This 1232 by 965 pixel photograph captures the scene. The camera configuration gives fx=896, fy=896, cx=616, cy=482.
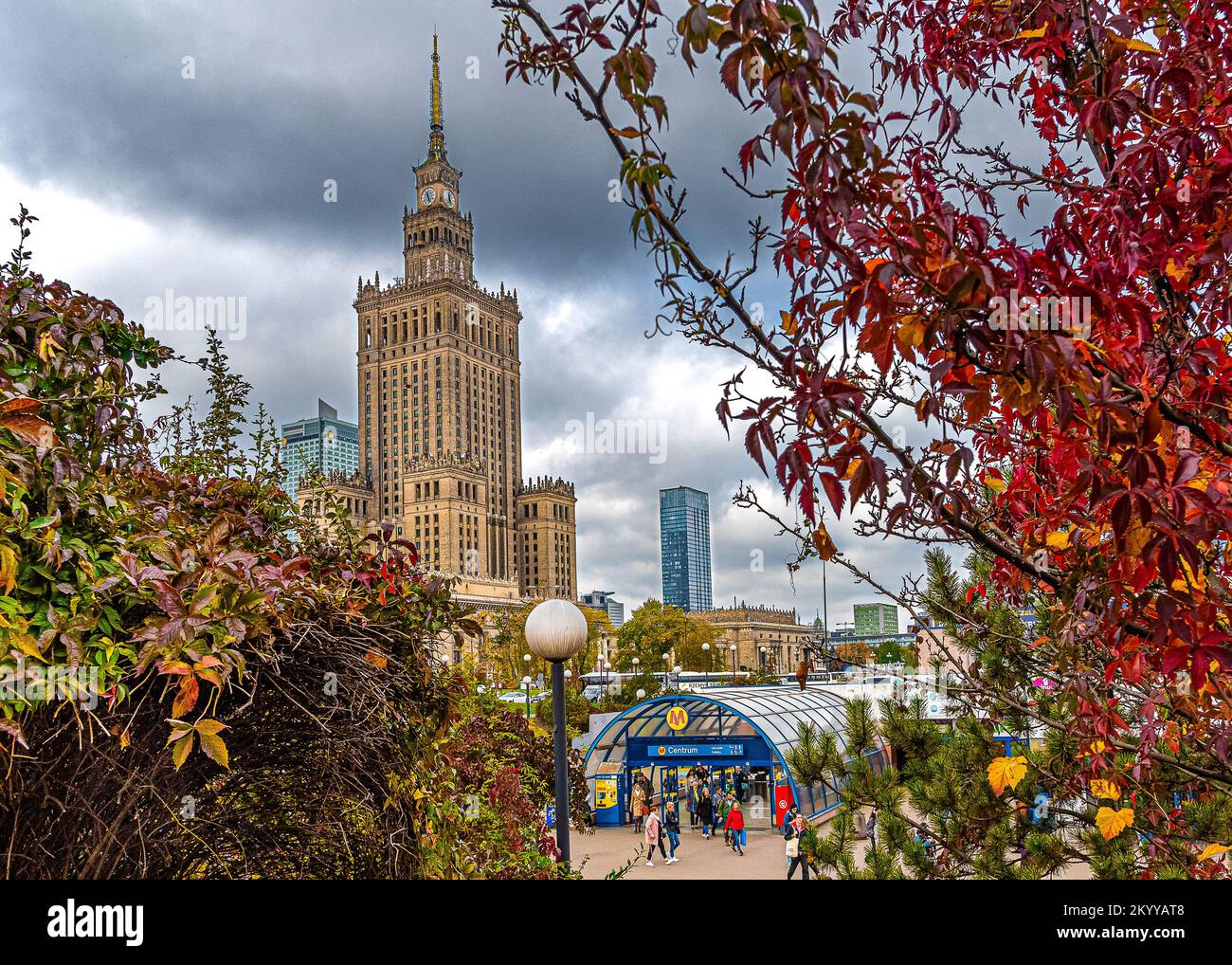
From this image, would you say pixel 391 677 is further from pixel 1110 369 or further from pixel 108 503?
pixel 1110 369

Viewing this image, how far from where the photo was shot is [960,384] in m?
1.74

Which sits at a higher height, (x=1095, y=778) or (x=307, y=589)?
(x=307, y=589)

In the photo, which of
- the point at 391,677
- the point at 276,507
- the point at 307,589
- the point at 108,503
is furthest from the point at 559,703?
the point at 108,503

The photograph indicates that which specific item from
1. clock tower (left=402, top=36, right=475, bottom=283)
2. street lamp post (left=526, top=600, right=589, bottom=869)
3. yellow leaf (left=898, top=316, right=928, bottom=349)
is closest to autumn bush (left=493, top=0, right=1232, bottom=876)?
yellow leaf (left=898, top=316, right=928, bottom=349)

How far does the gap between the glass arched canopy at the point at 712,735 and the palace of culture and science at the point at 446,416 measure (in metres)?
85.7

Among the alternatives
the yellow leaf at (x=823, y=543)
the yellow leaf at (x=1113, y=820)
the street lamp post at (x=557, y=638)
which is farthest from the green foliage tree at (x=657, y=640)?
the yellow leaf at (x=823, y=543)

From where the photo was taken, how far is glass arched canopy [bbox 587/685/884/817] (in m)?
21.6

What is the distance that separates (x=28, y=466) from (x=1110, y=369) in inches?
103

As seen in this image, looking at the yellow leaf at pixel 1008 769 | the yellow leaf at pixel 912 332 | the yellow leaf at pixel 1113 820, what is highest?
the yellow leaf at pixel 912 332

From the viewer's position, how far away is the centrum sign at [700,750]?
846 inches

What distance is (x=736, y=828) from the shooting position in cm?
1983

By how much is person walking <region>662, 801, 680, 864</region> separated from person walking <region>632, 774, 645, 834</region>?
2.03ft

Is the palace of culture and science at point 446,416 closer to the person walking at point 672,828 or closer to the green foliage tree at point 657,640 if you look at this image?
the green foliage tree at point 657,640

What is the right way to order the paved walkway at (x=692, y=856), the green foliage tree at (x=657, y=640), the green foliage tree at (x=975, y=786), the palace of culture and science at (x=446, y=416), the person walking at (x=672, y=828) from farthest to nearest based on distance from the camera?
1. the palace of culture and science at (x=446, y=416)
2. the green foliage tree at (x=657, y=640)
3. the person walking at (x=672, y=828)
4. the paved walkway at (x=692, y=856)
5. the green foliage tree at (x=975, y=786)
